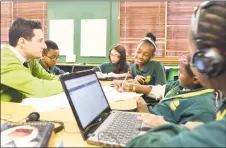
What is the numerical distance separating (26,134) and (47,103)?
0.59m

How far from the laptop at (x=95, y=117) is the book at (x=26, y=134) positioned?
0.11 metres

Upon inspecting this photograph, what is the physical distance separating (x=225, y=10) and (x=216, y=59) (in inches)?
4.7

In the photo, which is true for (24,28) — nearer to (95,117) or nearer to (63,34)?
(95,117)

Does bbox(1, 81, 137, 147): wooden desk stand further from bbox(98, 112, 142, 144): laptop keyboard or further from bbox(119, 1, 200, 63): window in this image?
bbox(119, 1, 200, 63): window

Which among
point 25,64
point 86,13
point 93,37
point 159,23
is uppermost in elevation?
point 86,13

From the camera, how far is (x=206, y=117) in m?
1.00

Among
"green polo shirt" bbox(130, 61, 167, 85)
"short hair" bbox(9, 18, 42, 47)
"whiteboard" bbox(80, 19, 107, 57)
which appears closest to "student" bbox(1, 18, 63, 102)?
"short hair" bbox(9, 18, 42, 47)

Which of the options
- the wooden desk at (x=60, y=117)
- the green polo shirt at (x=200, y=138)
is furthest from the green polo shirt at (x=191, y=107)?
the green polo shirt at (x=200, y=138)

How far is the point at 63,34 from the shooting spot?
445cm

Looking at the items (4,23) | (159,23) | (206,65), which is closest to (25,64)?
(4,23)

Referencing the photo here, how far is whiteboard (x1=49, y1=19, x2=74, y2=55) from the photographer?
14.5 ft

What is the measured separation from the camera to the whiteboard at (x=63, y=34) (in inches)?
174

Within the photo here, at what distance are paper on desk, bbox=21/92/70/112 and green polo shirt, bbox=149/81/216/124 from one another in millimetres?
505

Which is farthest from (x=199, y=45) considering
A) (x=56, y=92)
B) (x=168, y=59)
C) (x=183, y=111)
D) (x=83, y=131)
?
(x=168, y=59)
